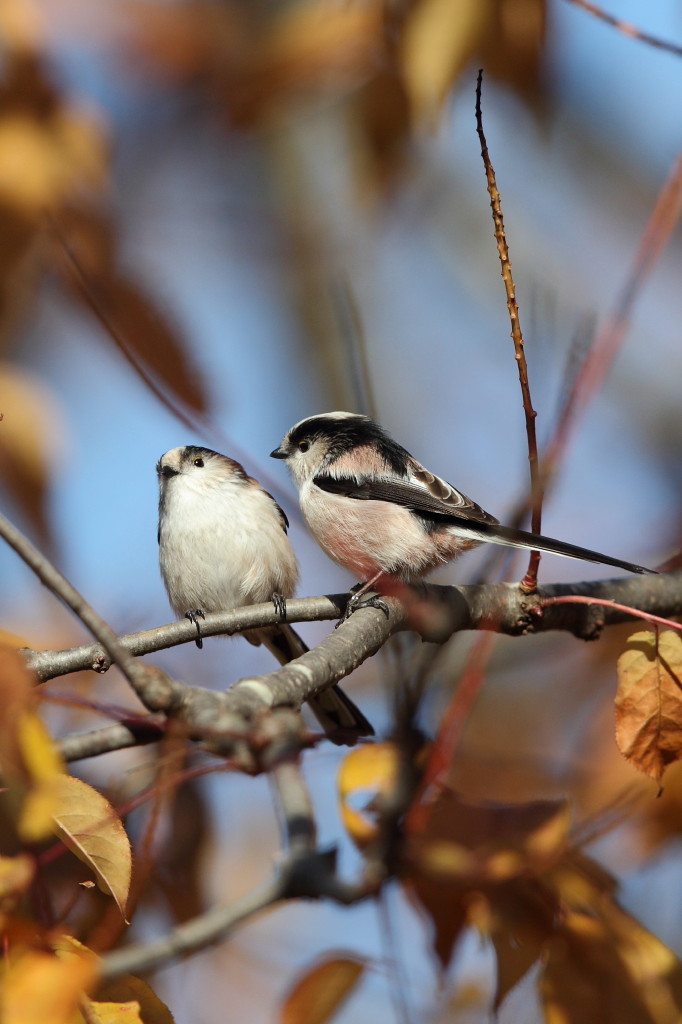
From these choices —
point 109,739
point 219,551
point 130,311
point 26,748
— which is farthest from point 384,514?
point 26,748

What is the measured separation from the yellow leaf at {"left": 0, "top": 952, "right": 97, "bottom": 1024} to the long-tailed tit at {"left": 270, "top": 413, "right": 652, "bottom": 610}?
5.91 ft

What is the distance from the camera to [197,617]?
2951mm

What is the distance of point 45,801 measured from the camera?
3.76 feet

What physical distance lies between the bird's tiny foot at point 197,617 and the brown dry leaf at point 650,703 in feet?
3.73

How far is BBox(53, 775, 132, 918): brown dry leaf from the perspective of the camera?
156cm

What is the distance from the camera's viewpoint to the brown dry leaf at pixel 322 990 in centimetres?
141

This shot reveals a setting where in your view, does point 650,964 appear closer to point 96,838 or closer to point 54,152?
point 96,838

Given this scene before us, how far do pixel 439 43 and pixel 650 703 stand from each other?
1.53 m

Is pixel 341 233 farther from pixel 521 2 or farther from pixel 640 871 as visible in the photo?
pixel 640 871

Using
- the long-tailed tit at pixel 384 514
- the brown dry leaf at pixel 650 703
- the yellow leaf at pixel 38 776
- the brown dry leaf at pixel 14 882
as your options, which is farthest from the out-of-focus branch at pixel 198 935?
the long-tailed tit at pixel 384 514

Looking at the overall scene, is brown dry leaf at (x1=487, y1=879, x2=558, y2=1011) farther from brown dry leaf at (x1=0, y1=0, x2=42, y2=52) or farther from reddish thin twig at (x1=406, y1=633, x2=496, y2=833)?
brown dry leaf at (x1=0, y1=0, x2=42, y2=52)

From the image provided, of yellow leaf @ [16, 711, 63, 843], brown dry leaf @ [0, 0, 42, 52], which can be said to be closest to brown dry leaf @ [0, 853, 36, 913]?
yellow leaf @ [16, 711, 63, 843]

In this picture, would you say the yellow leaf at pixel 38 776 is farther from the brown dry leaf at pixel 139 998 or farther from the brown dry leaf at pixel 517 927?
the brown dry leaf at pixel 517 927

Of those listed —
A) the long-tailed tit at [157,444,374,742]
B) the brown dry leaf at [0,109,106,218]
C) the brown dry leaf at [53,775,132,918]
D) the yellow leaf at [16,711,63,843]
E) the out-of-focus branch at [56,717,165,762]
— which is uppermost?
the brown dry leaf at [0,109,106,218]
